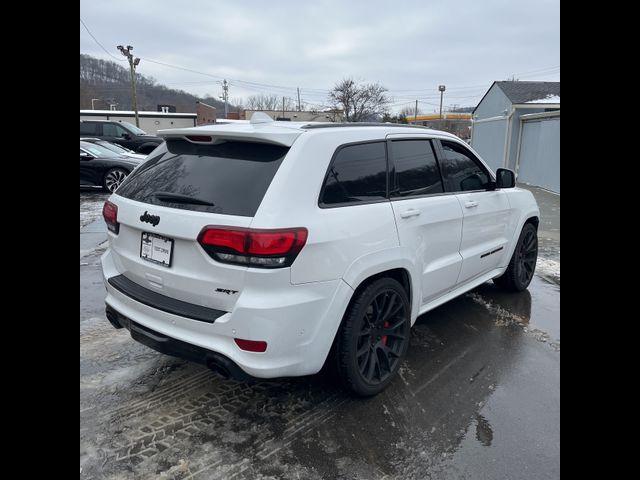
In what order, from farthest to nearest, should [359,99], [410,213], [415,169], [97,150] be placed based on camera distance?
[359,99] → [97,150] → [415,169] → [410,213]

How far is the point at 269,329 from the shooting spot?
2434 millimetres

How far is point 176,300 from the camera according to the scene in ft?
8.86

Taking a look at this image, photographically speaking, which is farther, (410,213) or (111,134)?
(111,134)

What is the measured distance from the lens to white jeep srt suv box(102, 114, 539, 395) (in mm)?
2447

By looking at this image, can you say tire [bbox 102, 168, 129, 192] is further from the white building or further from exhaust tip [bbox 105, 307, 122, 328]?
the white building

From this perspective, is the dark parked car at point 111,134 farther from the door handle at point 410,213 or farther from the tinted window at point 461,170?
the door handle at point 410,213

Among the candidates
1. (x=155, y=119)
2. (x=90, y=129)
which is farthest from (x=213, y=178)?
(x=155, y=119)

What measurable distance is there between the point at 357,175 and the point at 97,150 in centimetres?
1183

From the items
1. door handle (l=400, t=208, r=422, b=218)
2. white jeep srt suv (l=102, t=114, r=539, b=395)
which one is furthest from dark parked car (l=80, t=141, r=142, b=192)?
door handle (l=400, t=208, r=422, b=218)

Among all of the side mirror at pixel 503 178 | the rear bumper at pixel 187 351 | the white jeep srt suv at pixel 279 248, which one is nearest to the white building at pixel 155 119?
the side mirror at pixel 503 178

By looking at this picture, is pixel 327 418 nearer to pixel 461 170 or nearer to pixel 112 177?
pixel 461 170
